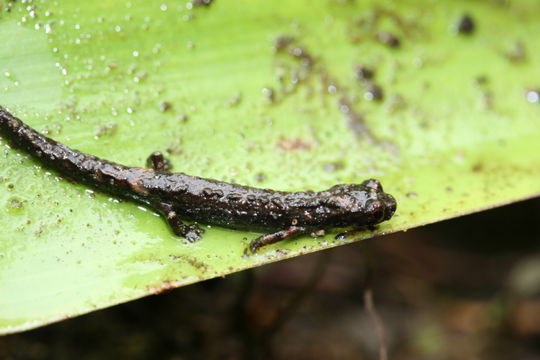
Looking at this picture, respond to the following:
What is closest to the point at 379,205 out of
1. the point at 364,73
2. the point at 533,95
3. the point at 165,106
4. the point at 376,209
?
the point at 376,209

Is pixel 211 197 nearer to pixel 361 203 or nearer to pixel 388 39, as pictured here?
pixel 361 203

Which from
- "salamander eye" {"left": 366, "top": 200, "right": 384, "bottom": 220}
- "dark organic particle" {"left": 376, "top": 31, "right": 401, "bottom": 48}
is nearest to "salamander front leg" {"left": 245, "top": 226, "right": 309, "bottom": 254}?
"salamander eye" {"left": 366, "top": 200, "right": 384, "bottom": 220}

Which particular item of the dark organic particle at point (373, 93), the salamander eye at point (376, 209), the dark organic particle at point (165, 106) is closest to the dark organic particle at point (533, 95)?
the dark organic particle at point (373, 93)

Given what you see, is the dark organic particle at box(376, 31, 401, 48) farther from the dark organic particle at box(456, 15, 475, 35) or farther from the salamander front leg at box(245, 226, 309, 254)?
the salamander front leg at box(245, 226, 309, 254)

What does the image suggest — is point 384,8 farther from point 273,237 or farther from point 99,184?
point 99,184

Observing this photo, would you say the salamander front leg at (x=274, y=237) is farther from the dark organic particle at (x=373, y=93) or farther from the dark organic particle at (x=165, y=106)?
the dark organic particle at (x=373, y=93)

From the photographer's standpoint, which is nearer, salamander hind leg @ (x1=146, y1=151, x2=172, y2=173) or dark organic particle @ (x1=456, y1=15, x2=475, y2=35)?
salamander hind leg @ (x1=146, y1=151, x2=172, y2=173)
